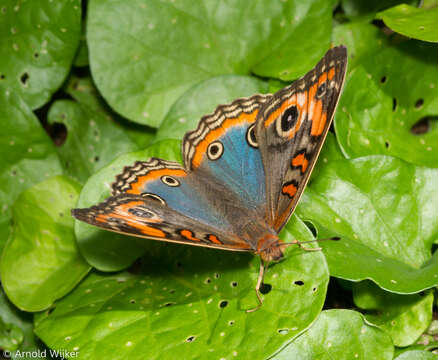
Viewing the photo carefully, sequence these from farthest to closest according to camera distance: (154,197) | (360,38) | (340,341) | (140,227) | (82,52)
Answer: (82,52) → (360,38) → (154,197) → (340,341) → (140,227)

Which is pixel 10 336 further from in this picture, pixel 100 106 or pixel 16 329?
pixel 100 106

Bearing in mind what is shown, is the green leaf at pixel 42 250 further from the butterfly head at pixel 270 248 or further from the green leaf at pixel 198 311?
the butterfly head at pixel 270 248

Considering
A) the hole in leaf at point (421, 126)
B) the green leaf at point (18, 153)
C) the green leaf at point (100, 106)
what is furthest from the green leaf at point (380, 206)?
the green leaf at point (18, 153)

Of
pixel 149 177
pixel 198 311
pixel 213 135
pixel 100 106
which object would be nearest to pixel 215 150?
pixel 213 135

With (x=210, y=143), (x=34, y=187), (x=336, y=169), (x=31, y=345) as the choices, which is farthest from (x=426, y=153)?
(x=31, y=345)

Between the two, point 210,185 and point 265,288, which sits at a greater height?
point 210,185
